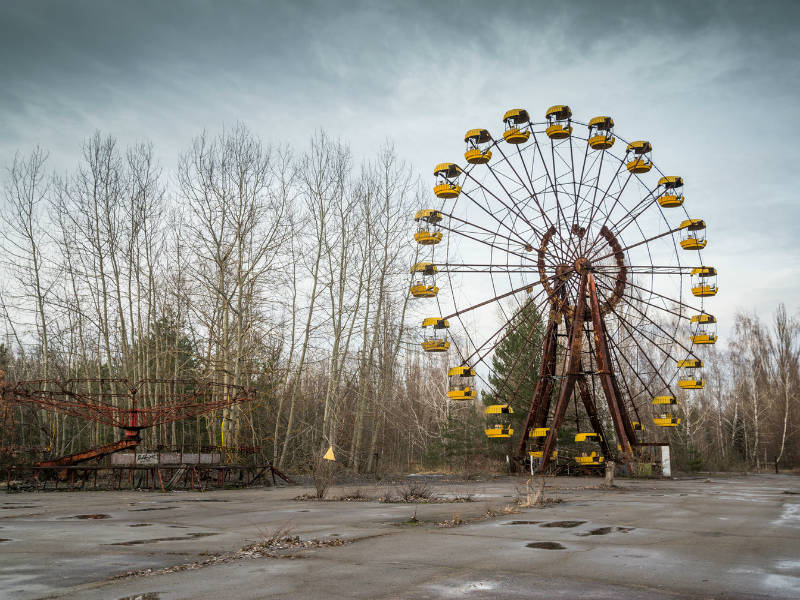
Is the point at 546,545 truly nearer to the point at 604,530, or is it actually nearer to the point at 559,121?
the point at 604,530

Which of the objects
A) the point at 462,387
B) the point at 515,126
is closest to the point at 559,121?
the point at 515,126

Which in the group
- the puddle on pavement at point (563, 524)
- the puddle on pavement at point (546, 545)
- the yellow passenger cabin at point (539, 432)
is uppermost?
the yellow passenger cabin at point (539, 432)

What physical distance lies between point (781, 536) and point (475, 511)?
5867 millimetres

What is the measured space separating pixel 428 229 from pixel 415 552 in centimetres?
2318

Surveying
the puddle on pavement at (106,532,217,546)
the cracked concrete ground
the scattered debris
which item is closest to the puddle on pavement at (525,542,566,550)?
the cracked concrete ground

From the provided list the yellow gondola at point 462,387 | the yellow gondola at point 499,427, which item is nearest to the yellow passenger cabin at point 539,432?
the yellow gondola at point 499,427

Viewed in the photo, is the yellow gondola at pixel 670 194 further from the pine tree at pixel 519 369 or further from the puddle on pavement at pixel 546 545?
the puddle on pavement at pixel 546 545

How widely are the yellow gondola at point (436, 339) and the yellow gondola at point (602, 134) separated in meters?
10.3

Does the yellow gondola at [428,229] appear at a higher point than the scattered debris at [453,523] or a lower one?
higher

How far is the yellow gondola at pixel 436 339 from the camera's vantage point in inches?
1147

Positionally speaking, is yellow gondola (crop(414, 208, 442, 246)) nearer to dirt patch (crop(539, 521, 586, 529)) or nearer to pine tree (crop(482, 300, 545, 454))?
pine tree (crop(482, 300, 545, 454))

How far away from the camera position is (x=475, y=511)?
14266 mm

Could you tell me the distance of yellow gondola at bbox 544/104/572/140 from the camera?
2995cm

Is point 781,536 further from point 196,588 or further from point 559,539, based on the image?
point 196,588
